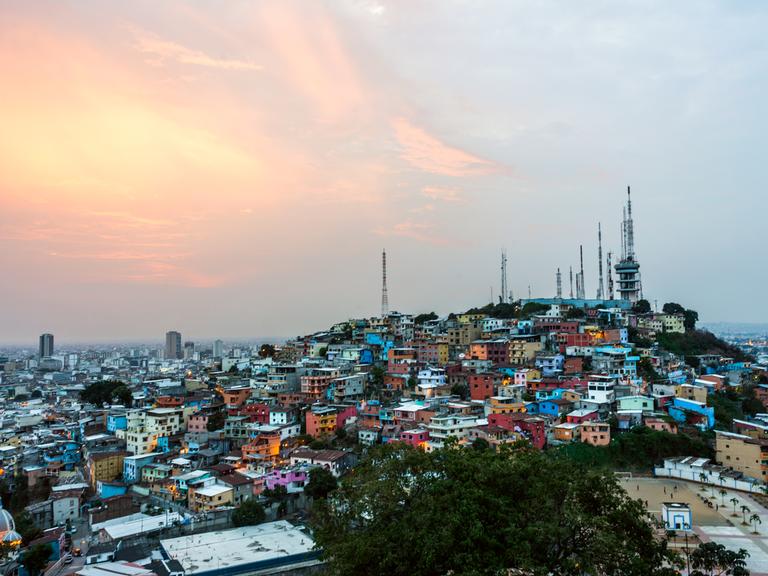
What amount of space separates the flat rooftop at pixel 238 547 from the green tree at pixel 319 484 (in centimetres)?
152

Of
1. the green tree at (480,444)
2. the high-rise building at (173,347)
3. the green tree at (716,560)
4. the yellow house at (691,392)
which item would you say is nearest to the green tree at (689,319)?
the yellow house at (691,392)

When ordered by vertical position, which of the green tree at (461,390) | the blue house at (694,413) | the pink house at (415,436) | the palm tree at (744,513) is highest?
the green tree at (461,390)

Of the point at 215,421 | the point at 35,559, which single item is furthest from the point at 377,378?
the point at 35,559

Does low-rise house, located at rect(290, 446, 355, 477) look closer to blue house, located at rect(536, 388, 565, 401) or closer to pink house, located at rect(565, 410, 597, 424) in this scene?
pink house, located at rect(565, 410, 597, 424)

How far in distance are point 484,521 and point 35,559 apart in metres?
15.7

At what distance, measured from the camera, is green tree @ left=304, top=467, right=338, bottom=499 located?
21469 mm

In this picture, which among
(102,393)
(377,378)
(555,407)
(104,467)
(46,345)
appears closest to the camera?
(104,467)

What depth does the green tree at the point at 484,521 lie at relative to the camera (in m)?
8.73

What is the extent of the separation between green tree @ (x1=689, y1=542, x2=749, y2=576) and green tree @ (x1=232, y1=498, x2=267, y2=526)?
46.8 ft

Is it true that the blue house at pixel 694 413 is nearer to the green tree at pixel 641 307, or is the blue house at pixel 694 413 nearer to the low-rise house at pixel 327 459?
the low-rise house at pixel 327 459

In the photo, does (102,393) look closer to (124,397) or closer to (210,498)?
(124,397)

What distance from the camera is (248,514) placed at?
2042 cm

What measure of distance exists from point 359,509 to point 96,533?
1502 centimetres

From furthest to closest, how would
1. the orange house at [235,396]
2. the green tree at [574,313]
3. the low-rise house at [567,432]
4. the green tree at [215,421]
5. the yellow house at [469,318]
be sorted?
the yellow house at [469,318] → the green tree at [574,313] → the orange house at [235,396] → the green tree at [215,421] → the low-rise house at [567,432]
